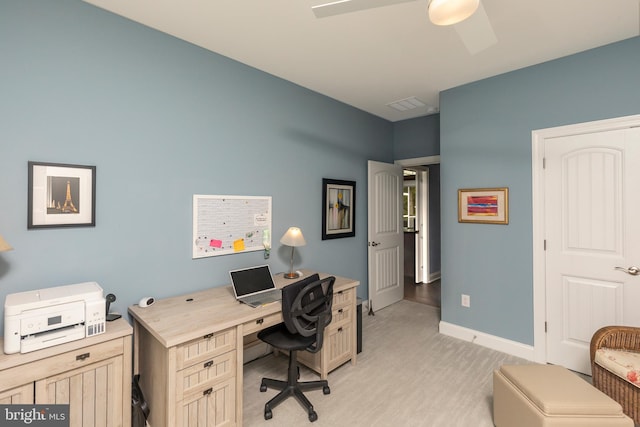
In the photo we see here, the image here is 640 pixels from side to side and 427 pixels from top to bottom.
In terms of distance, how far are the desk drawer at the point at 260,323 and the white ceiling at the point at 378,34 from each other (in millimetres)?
2001

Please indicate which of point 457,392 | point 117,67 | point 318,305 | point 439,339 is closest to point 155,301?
point 318,305

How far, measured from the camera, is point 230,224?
2.56m

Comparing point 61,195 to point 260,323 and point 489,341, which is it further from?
point 489,341

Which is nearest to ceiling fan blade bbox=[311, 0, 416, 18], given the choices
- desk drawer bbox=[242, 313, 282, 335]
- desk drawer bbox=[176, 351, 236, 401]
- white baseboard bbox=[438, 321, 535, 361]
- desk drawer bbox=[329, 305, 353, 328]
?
desk drawer bbox=[242, 313, 282, 335]

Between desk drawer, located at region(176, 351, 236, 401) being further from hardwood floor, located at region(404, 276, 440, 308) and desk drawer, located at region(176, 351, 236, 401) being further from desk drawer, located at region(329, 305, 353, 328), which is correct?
hardwood floor, located at region(404, 276, 440, 308)

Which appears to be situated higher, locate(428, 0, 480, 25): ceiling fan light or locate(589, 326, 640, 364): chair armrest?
locate(428, 0, 480, 25): ceiling fan light

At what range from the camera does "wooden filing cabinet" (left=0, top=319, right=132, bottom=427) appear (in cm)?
135

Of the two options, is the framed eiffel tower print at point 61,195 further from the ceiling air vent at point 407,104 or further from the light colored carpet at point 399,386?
the ceiling air vent at point 407,104

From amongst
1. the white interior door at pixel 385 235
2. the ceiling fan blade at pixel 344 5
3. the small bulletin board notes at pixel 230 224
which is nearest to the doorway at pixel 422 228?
the white interior door at pixel 385 235

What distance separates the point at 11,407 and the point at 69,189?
3.68 ft

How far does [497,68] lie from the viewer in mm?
2764

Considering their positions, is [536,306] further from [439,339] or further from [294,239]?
[294,239]

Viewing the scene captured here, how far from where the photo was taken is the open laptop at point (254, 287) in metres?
2.14

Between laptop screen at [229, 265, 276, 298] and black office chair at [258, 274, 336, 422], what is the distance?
1.05ft
